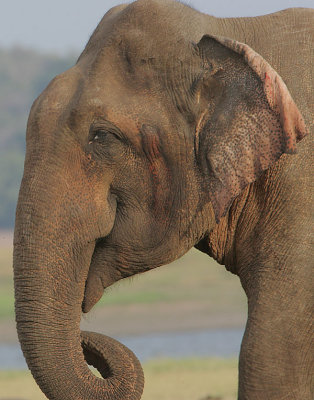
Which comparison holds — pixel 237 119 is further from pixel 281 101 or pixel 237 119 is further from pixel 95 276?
pixel 95 276

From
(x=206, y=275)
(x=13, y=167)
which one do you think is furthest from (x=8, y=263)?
(x=13, y=167)

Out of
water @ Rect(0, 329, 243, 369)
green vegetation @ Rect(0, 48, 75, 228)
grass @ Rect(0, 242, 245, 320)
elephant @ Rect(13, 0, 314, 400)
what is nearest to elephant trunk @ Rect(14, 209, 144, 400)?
elephant @ Rect(13, 0, 314, 400)

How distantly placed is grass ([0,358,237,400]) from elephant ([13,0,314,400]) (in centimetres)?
574

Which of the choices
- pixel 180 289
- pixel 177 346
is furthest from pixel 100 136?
pixel 180 289

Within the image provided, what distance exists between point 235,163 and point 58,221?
771mm

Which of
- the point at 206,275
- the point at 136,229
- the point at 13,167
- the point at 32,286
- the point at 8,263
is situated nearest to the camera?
the point at 32,286

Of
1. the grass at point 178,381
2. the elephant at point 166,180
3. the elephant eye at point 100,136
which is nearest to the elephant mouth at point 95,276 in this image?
the elephant at point 166,180

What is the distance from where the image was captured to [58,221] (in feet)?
13.4

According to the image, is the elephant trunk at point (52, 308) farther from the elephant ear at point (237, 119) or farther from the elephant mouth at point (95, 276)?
the elephant ear at point (237, 119)

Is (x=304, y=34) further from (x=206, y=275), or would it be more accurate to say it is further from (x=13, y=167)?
(x=13, y=167)

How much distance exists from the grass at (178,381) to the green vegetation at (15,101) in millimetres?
41862

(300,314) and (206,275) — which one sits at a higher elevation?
(206,275)

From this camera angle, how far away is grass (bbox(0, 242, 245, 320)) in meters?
24.3

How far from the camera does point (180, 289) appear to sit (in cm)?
2639
